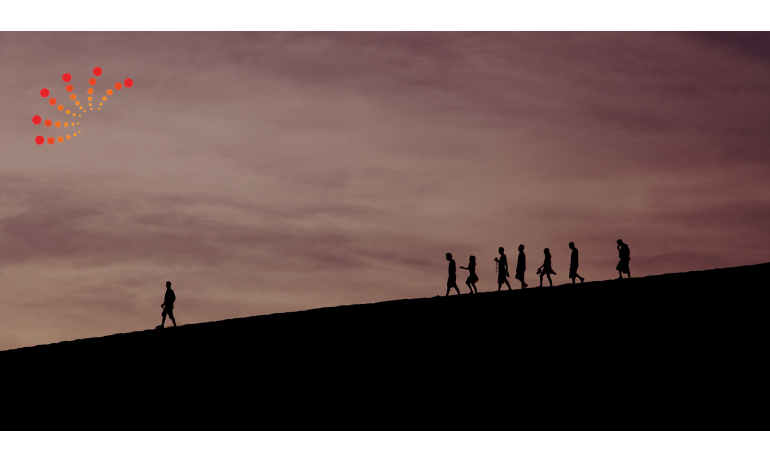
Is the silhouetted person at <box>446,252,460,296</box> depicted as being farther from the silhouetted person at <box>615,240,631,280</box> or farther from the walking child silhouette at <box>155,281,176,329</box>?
the walking child silhouette at <box>155,281,176,329</box>

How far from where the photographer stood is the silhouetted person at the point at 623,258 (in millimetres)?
24281

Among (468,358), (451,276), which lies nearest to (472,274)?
(451,276)

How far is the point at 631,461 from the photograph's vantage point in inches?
468

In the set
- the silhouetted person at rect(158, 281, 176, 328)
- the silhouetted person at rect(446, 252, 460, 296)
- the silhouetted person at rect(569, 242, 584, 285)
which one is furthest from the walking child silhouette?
the silhouetted person at rect(569, 242, 584, 285)

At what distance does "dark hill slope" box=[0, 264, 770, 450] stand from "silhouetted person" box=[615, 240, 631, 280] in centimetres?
107

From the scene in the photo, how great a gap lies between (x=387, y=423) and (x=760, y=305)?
9.48m

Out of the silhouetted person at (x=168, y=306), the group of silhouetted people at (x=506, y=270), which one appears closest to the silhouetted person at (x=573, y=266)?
the group of silhouetted people at (x=506, y=270)

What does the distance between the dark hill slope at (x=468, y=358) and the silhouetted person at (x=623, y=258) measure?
42.0 inches

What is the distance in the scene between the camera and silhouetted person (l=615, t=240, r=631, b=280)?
24281mm

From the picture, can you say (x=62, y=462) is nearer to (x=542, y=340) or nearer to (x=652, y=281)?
(x=542, y=340)

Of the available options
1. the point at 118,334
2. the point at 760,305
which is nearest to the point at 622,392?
the point at 760,305

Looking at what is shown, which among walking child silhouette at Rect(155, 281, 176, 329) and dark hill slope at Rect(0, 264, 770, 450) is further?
walking child silhouette at Rect(155, 281, 176, 329)

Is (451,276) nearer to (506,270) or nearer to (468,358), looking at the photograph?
(506,270)

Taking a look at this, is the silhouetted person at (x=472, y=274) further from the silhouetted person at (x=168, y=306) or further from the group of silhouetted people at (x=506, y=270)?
the silhouetted person at (x=168, y=306)
